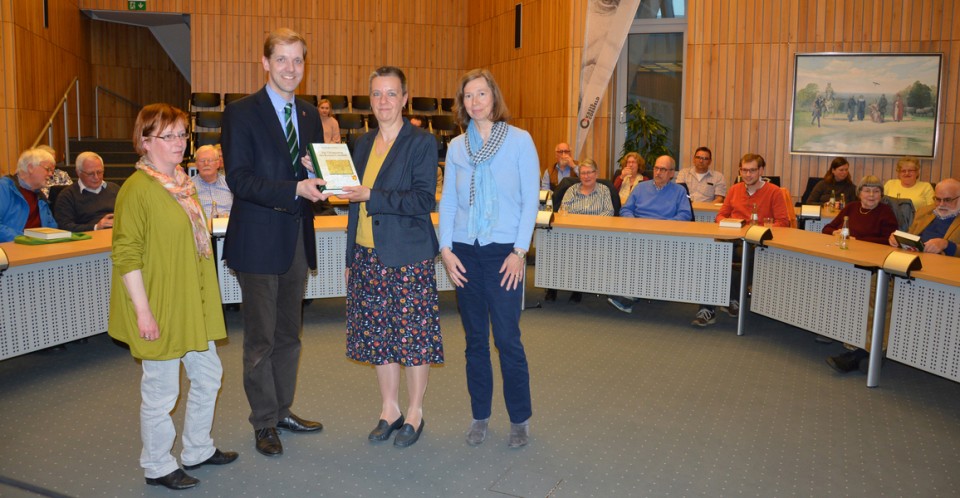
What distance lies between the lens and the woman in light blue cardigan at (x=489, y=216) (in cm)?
324

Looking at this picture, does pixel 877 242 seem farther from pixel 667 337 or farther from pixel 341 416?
pixel 341 416

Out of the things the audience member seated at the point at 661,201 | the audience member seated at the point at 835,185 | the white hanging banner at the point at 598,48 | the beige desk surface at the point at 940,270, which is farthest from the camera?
the white hanging banner at the point at 598,48

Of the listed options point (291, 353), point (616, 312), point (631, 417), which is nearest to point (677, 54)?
point (616, 312)

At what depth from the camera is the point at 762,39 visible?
9977mm

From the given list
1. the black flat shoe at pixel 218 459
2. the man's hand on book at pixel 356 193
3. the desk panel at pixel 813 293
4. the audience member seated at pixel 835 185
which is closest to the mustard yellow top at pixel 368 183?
the man's hand on book at pixel 356 193

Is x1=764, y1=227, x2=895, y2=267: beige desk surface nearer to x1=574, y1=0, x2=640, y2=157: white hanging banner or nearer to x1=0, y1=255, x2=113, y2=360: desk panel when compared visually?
x1=0, y1=255, x2=113, y2=360: desk panel

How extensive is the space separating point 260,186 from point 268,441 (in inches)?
43.7

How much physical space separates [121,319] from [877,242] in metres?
5.10

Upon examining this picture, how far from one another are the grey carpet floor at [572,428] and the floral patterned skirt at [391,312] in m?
0.44

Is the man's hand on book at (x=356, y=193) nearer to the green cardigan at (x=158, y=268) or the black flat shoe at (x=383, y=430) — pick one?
the green cardigan at (x=158, y=268)

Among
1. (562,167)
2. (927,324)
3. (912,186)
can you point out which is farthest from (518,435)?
(562,167)

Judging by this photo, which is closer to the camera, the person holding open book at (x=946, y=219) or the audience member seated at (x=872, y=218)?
the person holding open book at (x=946, y=219)

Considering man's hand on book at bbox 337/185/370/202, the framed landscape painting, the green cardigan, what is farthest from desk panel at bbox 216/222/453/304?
the framed landscape painting

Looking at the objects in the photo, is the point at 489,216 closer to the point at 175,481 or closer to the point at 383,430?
the point at 383,430
